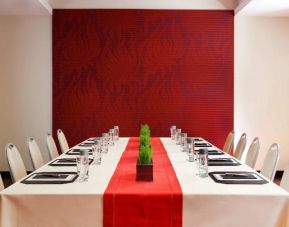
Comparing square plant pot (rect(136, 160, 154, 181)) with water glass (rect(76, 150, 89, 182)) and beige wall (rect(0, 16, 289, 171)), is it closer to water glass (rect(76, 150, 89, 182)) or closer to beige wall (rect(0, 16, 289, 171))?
water glass (rect(76, 150, 89, 182))

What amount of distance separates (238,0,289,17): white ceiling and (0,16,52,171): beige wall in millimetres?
3694

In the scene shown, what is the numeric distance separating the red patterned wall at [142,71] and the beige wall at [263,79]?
8.7 inches

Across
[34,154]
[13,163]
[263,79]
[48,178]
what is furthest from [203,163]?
[263,79]

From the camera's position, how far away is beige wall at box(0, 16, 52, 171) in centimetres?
754

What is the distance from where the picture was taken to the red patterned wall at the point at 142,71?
24.6 ft

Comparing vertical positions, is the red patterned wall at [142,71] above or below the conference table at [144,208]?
above

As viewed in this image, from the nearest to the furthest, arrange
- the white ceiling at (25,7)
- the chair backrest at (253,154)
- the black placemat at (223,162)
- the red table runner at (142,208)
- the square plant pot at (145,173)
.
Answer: the red table runner at (142,208), the square plant pot at (145,173), the black placemat at (223,162), the chair backrest at (253,154), the white ceiling at (25,7)

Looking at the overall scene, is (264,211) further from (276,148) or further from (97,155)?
(97,155)

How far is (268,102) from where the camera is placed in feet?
24.9

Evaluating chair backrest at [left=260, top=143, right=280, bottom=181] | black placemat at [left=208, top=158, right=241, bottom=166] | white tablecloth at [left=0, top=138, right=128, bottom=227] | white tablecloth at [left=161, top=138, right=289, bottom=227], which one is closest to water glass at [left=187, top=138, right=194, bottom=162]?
black placemat at [left=208, top=158, right=241, bottom=166]

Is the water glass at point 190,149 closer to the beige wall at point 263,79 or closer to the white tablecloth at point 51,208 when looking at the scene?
the white tablecloth at point 51,208

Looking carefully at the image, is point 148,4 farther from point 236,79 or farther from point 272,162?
point 272,162

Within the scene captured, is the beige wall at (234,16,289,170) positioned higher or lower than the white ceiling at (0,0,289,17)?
lower

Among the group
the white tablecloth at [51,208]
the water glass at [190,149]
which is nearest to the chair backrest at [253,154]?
the water glass at [190,149]
